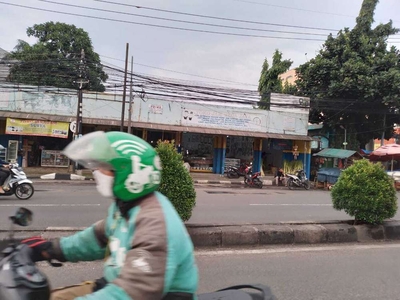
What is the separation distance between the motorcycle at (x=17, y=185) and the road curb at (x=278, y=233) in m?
4.78

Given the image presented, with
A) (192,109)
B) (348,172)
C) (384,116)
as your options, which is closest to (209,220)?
(348,172)

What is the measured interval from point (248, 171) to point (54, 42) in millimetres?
19797

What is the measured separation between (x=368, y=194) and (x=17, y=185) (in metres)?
8.48

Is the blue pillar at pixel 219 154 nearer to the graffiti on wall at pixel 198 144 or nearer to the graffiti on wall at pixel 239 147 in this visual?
the graffiti on wall at pixel 198 144

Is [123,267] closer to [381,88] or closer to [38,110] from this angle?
[38,110]

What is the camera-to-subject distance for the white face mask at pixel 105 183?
1.48 meters

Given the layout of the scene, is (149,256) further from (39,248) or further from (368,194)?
(368,194)

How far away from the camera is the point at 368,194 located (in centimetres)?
565

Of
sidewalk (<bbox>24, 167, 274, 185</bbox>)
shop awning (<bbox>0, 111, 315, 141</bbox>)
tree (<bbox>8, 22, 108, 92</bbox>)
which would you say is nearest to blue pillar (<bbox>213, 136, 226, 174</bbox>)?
sidewalk (<bbox>24, 167, 274, 185</bbox>)

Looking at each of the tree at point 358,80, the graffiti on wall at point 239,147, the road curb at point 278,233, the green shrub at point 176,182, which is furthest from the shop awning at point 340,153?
the green shrub at point 176,182

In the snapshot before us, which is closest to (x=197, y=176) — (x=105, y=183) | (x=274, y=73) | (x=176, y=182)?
(x=274, y=73)

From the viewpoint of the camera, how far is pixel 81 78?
1686 cm

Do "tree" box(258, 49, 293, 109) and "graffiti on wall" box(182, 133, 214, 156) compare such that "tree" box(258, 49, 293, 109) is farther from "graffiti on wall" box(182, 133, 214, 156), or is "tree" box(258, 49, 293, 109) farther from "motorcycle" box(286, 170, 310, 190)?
"motorcycle" box(286, 170, 310, 190)

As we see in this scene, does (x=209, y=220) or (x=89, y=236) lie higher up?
(x=89, y=236)
